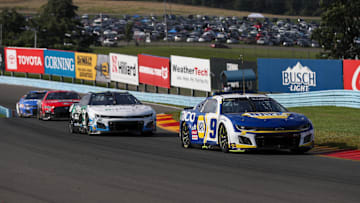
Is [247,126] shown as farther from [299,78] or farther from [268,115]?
[299,78]

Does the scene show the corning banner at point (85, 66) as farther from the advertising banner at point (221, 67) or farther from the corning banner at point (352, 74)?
the corning banner at point (352, 74)

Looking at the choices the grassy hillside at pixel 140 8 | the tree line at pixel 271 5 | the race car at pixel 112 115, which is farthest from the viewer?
the grassy hillside at pixel 140 8

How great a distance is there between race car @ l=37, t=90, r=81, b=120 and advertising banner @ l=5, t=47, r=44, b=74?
87.7ft

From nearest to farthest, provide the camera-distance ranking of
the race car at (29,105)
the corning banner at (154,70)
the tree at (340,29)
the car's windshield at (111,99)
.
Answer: the car's windshield at (111,99), the race car at (29,105), the corning banner at (154,70), the tree at (340,29)

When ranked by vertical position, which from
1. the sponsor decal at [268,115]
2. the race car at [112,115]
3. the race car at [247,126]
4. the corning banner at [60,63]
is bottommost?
the corning banner at [60,63]

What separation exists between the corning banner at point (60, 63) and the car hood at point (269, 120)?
37.4 m

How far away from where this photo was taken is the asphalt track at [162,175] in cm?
863

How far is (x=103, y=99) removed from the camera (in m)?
20.8

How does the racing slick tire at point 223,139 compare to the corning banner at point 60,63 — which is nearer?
the racing slick tire at point 223,139

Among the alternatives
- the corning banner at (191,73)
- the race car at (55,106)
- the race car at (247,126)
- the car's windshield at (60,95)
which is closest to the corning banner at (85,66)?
the corning banner at (191,73)

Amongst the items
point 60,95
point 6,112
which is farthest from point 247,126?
point 6,112

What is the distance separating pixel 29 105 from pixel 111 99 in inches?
387

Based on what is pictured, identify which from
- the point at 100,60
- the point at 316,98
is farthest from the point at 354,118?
the point at 100,60

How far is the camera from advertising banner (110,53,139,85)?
142 feet
